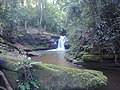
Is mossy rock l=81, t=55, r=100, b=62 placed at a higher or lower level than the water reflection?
higher

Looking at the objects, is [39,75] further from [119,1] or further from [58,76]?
[119,1]

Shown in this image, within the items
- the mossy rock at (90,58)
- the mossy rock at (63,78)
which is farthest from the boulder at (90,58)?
the mossy rock at (63,78)

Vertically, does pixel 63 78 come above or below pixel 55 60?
above

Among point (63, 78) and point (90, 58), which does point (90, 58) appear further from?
point (63, 78)

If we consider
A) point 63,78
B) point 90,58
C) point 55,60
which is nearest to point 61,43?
point 55,60

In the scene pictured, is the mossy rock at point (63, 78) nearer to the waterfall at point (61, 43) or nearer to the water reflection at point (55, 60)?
the water reflection at point (55, 60)


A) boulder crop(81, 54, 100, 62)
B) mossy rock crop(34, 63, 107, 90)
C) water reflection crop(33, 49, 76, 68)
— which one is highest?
mossy rock crop(34, 63, 107, 90)

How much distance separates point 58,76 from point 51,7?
31135 millimetres

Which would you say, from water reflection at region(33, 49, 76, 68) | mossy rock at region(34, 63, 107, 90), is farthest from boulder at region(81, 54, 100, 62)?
mossy rock at region(34, 63, 107, 90)

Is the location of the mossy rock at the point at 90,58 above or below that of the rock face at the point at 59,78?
below

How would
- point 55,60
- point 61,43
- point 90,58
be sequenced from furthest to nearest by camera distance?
point 61,43
point 55,60
point 90,58

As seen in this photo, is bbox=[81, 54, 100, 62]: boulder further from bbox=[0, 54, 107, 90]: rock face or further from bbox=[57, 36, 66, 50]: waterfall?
bbox=[57, 36, 66, 50]: waterfall

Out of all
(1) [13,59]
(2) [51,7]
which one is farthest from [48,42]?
(1) [13,59]

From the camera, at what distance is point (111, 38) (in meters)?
14.3
